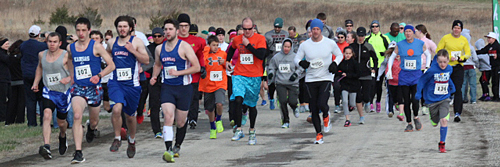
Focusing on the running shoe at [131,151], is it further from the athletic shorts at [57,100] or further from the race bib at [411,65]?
the race bib at [411,65]

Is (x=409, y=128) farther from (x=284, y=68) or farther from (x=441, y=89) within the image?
(x=284, y=68)

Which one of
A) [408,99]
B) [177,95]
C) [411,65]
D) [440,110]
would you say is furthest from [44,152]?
[411,65]

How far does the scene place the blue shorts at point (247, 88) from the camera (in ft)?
43.7

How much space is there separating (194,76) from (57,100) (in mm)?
2332

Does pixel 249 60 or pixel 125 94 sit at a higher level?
pixel 249 60

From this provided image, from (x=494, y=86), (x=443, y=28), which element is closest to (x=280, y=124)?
(x=494, y=86)

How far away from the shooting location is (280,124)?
16.0m

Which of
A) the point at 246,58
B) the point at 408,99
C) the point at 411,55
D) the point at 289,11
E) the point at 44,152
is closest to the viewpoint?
the point at 44,152

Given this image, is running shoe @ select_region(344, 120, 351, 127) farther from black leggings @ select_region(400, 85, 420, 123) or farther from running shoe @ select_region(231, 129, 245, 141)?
running shoe @ select_region(231, 129, 245, 141)

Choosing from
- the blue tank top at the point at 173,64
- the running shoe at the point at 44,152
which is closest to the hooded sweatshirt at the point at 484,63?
the blue tank top at the point at 173,64

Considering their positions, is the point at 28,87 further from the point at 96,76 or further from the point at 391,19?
the point at 391,19

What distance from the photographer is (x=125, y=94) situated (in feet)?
37.0

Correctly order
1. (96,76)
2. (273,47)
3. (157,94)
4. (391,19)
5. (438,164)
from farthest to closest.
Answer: (391,19), (273,47), (157,94), (96,76), (438,164)

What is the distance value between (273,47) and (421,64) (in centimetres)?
403
